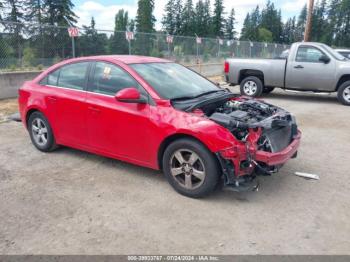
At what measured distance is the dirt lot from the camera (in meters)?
3.32

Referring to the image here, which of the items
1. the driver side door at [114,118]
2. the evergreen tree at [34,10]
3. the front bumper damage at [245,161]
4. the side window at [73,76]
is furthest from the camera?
the evergreen tree at [34,10]

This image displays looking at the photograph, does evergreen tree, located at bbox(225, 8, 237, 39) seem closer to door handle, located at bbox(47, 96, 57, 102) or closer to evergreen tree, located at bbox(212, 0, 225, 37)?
evergreen tree, located at bbox(212, 0, 225, 37)

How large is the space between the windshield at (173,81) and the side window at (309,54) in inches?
267

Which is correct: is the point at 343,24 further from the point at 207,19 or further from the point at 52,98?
the point at 52,98

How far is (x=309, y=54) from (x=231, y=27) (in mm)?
74061

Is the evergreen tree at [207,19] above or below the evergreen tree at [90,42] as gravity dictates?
above

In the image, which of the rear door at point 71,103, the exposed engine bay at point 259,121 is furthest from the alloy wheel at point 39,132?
the exposed engine bay at point 259,121

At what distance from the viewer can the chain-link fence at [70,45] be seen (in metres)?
11.9

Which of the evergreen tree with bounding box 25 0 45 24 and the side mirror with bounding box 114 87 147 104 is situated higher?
the evergreen tree with bounding box 25 0 45 24

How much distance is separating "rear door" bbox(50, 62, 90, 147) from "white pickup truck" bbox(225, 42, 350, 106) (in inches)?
310

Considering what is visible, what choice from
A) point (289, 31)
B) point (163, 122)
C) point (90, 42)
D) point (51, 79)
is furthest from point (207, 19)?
point (163, 122)

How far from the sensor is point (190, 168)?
4164 mm

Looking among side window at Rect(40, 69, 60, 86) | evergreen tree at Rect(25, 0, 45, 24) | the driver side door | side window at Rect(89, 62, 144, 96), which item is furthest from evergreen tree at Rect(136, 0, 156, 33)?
the driver side door

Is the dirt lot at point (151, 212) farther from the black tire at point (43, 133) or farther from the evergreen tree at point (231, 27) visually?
the evergreen tree at point (231, 27)
